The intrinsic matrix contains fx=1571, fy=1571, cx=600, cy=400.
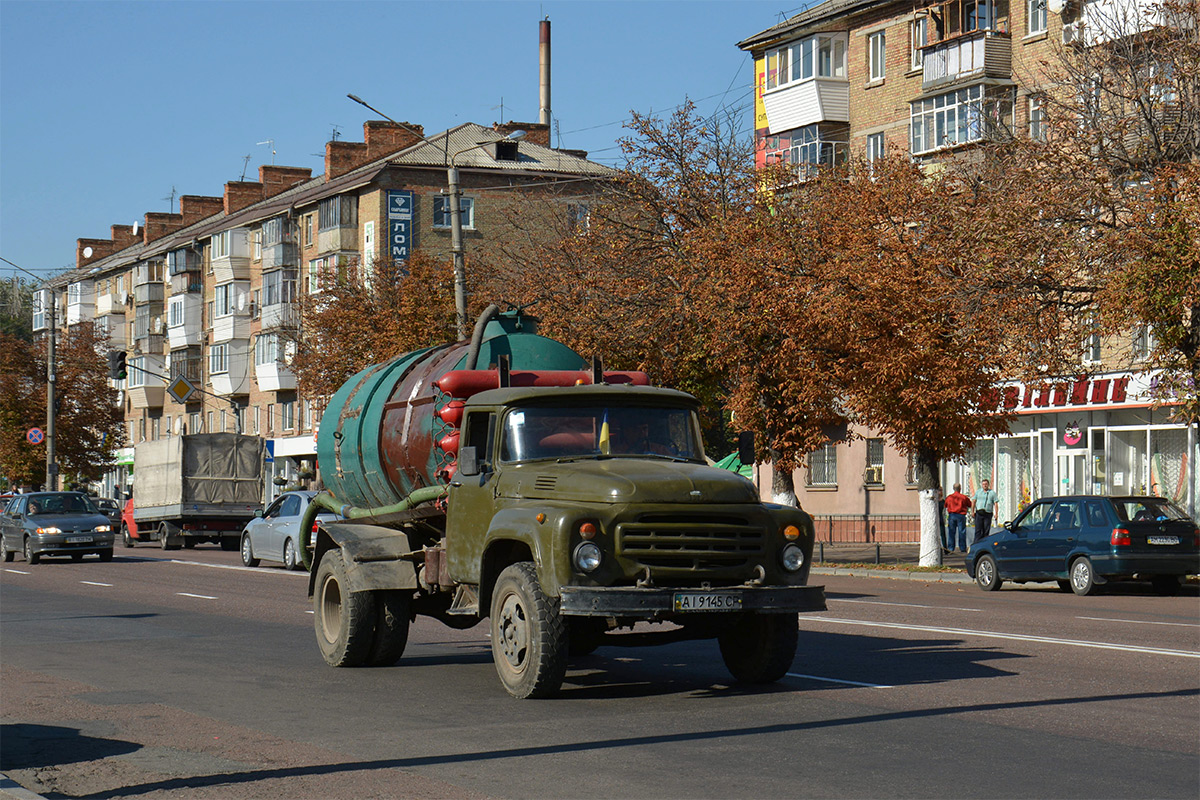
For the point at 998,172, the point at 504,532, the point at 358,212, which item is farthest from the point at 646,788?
the point at 358,212

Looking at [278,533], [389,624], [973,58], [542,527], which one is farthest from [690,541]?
[973,58]

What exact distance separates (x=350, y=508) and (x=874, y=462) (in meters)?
35.3

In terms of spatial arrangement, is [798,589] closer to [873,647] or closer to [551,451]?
[551,451]

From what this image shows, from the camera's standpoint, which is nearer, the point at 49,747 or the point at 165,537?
the point at 49,747

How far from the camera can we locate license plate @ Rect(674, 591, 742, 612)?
10578 millimetres

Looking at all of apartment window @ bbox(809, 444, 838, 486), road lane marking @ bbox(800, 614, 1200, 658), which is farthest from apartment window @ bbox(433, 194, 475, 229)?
road lane marking @ bbox(800, 614, 1200, 658)

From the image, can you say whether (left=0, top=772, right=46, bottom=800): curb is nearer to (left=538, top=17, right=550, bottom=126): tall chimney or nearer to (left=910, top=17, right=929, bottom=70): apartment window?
(left=910, top=17, right=929, bottom=70): apartment window

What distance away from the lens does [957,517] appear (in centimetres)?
3950

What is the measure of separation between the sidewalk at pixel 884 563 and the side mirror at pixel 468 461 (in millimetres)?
17365

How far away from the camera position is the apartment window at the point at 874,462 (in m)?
48.7

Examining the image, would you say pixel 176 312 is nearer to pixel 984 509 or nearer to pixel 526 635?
pixel 984 509

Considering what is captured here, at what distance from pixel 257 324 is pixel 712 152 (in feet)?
161

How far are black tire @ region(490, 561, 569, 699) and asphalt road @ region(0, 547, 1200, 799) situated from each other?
19cm

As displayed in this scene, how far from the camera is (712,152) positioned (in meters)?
36.9
